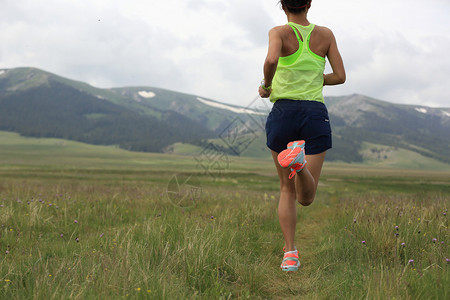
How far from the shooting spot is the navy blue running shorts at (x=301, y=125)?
369 cm

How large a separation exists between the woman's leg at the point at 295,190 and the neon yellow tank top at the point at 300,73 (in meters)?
0.71

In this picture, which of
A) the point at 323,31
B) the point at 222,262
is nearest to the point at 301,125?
the point at 323,31

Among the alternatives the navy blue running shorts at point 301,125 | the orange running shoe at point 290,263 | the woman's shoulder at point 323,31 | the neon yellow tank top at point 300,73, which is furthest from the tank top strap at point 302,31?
the orange running shoe at point 290,263

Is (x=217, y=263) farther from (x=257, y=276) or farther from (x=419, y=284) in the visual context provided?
(x=419, y=284)

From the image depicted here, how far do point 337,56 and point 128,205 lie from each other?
5734 mm

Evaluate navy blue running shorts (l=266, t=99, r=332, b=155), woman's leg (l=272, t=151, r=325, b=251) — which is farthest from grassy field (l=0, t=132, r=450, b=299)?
navy blue running shorts (l=266, t=99, r=332, b=155)

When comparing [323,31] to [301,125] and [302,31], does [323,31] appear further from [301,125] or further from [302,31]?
[301,125]

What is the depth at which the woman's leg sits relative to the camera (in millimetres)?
3645

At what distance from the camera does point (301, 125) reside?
12.1ft

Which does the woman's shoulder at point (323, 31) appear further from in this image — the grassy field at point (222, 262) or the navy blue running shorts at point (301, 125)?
the grassy field at point (222, 262)

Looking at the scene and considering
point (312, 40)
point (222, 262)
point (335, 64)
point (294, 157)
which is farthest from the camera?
point (335, 64)

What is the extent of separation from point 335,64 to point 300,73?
59cm

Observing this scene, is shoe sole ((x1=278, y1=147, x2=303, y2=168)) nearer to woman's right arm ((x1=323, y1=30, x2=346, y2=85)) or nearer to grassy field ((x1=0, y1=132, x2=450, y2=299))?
grassy field ((x1=0, y1=132, x2=450, y2=299))

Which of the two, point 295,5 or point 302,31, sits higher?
point 295,5
